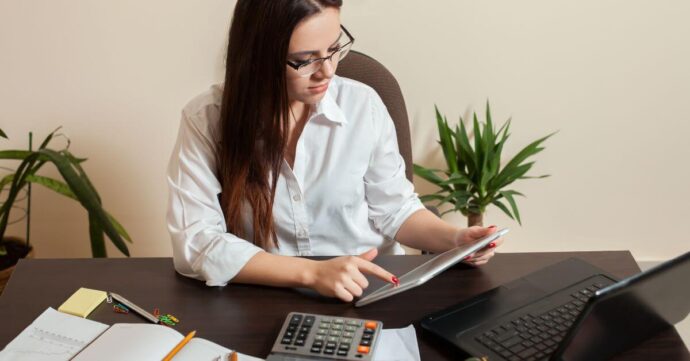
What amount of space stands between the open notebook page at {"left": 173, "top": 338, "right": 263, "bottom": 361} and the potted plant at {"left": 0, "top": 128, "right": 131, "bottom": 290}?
2.60 ft

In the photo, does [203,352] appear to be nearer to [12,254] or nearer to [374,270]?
[374,270]

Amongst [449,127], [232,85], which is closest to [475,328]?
[232,85]

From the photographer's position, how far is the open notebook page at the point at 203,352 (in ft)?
3.19

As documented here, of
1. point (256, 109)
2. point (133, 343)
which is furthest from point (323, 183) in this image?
point (133, 343)

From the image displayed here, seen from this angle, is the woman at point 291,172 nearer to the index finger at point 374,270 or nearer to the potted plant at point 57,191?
the index finger at point 374,270

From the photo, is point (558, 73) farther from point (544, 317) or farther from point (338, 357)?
point (338, 357)

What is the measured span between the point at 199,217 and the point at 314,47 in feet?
1.25

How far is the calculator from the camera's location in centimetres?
96

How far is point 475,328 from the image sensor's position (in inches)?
40.7

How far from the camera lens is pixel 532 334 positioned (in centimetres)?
101

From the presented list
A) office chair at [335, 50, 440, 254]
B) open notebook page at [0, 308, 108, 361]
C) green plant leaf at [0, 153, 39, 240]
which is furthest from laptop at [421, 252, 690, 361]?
green plant leaf at [0, 153, 39, 240]

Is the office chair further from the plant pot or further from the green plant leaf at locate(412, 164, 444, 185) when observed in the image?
the plant pot

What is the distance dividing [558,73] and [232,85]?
4.38 feet

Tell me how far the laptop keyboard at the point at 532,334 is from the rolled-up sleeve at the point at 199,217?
45 cm
